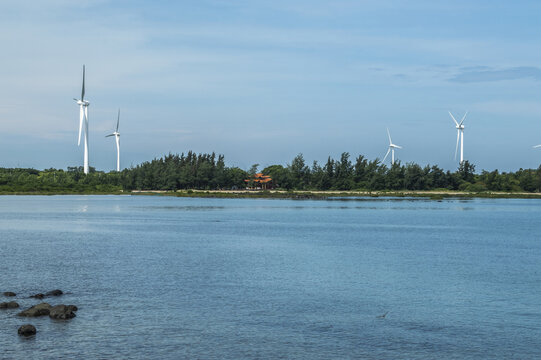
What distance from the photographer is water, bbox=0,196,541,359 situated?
2248 centimetres

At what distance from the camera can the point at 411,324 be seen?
2595 centimetres

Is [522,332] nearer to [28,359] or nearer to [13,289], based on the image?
[28,359]

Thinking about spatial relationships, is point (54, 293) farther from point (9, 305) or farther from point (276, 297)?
point (276, 297)

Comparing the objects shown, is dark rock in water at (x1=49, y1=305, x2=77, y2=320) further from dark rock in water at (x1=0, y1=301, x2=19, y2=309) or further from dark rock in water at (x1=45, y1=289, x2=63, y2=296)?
dark rock in water at (x1=45, y1=289, x2=63, y2=296)

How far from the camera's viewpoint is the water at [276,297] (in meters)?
22.5

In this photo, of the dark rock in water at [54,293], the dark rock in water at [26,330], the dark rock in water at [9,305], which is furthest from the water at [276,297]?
the dark rock in water at [54,293]

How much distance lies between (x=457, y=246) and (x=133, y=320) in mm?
41323

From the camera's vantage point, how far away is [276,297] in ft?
103

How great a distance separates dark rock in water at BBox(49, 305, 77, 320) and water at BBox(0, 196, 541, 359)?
0.40 metres

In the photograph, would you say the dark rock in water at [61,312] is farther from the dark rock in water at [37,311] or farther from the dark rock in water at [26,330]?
the dark rock in water at [26,330]

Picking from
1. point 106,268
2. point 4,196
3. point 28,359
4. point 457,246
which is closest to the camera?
point 28,359

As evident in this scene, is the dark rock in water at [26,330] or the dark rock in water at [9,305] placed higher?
the dark rock in water at [9,305]

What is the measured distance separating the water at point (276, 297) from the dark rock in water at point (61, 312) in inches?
15.7

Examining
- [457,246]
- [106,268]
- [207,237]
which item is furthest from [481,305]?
[207,237]
